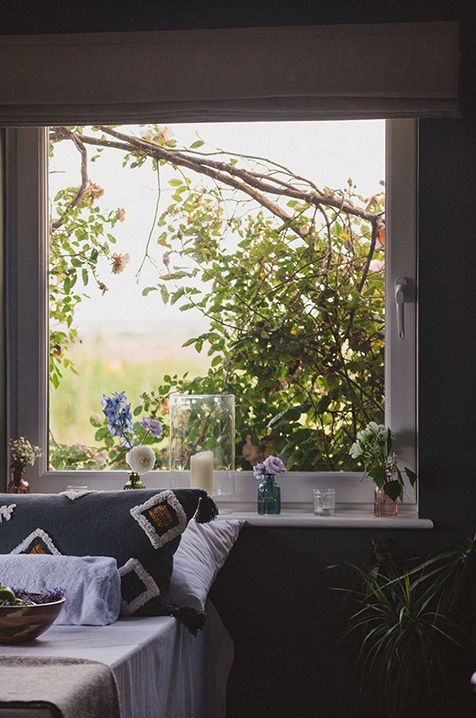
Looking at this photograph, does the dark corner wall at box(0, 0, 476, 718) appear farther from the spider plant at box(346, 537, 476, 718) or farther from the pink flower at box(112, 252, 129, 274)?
the pink flower at box(112, 252, 129, 274)

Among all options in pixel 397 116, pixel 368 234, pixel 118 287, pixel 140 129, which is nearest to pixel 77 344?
pixel 118 287

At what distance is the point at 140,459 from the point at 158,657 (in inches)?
38.1

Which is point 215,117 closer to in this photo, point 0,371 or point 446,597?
point 0,371

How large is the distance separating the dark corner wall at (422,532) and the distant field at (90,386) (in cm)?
68

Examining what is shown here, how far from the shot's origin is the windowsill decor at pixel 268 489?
11.5 ft

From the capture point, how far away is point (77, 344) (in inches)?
149

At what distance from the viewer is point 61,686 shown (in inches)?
82.6

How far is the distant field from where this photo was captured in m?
3.75

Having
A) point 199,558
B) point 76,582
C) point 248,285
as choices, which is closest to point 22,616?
point 76,582

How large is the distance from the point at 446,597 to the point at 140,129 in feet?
6.42

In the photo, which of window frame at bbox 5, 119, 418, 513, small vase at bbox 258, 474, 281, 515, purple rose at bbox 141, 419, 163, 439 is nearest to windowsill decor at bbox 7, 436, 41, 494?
window frame at bbox 5, 119, 418, 513

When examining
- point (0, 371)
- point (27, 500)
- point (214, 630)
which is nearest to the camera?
point (27, 500)

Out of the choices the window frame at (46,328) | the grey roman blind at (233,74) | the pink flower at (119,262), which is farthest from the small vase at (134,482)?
the grey roman blind at (233,74)

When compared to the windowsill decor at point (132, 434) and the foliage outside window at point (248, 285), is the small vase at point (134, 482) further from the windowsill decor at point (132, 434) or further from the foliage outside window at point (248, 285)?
the foliage outside window at point (248, 285)
